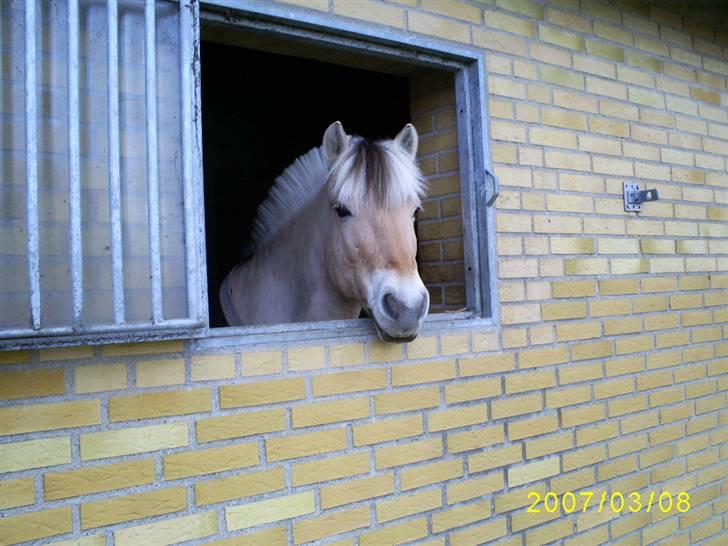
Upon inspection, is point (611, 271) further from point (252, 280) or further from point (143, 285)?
point (143, 285)

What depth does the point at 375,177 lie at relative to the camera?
7.99ft

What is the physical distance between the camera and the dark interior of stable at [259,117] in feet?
15.0

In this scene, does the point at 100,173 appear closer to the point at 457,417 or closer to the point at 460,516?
the point at 457,417

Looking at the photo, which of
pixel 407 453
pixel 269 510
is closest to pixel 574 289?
pixel 407 453

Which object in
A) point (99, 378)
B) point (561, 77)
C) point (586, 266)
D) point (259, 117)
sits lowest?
point (99, 378)

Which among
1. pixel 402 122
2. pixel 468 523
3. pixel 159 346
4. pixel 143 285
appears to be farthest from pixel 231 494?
pixel 402 122

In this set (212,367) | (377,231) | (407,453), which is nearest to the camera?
(212,367)

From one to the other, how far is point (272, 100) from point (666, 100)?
3.45m

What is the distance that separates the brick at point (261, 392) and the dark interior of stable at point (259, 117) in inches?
86.9

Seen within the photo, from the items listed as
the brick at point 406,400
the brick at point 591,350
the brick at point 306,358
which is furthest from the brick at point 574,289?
the brick at point 306,358

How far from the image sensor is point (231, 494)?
2064 mm

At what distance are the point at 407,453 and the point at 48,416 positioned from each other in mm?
Result: 1327

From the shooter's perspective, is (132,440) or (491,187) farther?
(491,187)

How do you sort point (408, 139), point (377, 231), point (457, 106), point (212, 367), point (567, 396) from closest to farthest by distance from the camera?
point (212, 367), point (377, 231), point (408, 139), point (457, 106), point (567, 396)
